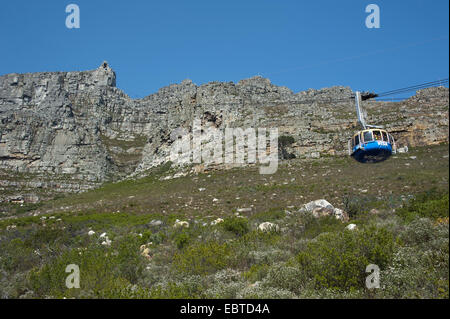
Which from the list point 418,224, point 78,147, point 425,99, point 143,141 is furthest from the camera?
point 143,141

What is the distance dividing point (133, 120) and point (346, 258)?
94.4m

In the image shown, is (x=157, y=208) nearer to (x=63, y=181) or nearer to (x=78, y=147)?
(x=63, y=181)

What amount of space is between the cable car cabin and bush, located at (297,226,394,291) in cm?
636

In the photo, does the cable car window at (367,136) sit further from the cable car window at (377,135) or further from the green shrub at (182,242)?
the green shrub at (182,242)

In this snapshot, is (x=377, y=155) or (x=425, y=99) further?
(x=425, y=99)

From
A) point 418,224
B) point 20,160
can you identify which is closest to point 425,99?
point 418,224

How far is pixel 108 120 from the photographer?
91438mm

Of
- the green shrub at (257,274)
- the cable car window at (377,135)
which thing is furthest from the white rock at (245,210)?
the green shrub at (257,274)

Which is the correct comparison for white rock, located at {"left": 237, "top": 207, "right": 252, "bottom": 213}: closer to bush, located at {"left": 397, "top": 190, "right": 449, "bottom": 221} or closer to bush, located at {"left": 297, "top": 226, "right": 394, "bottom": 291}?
bush, located at {"left": 397, "top": 190, "right": 449, "bottom": 221}

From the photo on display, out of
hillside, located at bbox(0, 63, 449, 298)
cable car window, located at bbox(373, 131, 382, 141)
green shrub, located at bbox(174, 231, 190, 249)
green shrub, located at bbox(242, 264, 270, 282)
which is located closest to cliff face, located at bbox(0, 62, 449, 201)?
hillside, located at bbox(0, 63, 449, 298)

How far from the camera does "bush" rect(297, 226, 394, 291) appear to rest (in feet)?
25.1

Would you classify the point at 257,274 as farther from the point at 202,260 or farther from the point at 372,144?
the point at 372,144

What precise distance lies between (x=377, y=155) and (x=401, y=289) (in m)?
9.47

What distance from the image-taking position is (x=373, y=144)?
14484mm
